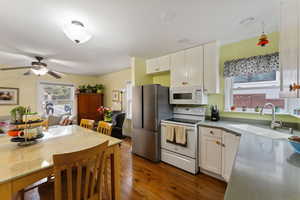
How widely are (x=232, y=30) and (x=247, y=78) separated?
91 centimetres

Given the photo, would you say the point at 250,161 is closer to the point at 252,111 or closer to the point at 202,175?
the point at 202,175

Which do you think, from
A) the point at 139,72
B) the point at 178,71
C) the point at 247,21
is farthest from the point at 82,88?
the point at 247,21

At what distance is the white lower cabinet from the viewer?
1760mm

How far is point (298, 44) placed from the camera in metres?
1.09

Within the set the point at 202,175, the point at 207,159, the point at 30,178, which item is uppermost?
the point at 30,178

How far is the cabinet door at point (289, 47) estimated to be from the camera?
1104mm

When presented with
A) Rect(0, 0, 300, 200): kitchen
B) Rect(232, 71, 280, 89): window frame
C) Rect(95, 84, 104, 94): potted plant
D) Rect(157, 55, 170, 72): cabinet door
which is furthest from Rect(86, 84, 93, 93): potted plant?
Rect(232, 71, 280, 89): window frame

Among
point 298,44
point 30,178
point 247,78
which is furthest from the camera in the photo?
point 247,78

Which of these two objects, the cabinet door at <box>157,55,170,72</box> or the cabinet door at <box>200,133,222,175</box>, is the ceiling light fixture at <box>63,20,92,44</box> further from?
the cabinet door at <box>200,133,222,175</box>

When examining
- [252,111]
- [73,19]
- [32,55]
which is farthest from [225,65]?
[32,55]

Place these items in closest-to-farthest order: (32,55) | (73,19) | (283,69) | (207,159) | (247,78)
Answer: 1. (283,69)
2. (73,19)
3. (207,159)
4. (247,78)
5. (32,55)

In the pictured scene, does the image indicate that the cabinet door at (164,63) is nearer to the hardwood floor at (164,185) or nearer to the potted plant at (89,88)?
the hardwood floor at (164,185)

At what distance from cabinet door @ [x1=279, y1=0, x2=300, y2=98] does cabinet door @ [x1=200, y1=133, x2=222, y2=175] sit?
1102 mm

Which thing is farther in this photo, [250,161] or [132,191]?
[132,191]
